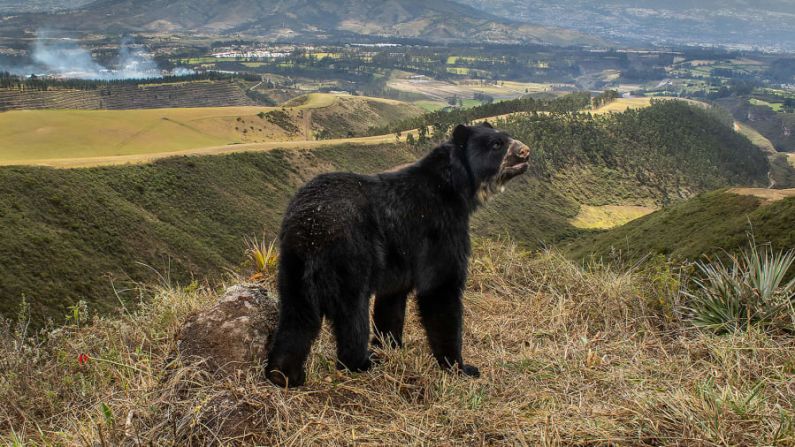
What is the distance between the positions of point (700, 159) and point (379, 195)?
126424mm

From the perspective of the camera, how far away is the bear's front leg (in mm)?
5230

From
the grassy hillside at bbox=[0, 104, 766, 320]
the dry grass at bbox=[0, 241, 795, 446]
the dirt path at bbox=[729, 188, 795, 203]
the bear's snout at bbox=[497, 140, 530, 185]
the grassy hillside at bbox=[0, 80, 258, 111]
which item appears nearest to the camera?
the dry grass at bbox=[0, 241, 795, 446]

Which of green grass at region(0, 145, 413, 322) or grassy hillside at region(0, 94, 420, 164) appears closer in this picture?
green grass at region(0, 145, 413, 322)

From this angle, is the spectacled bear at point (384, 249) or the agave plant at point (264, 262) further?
the agave plant at point (264, 262)

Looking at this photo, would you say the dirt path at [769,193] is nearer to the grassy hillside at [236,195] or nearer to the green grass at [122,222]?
the grassy hillside at [236,195]

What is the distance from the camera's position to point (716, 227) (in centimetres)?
1759

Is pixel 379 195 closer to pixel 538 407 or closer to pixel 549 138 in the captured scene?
pixel 538 407

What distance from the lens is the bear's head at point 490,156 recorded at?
5.59 metres

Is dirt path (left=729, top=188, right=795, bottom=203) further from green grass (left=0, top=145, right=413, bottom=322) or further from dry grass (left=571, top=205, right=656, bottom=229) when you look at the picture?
dry grass (left=571, top=205, right=656, bottom=229)

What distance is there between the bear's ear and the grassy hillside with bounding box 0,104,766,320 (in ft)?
14.4

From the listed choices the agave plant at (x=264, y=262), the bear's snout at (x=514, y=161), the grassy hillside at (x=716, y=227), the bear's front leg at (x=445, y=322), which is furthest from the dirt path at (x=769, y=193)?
the agave plant at (x=264, y=262)

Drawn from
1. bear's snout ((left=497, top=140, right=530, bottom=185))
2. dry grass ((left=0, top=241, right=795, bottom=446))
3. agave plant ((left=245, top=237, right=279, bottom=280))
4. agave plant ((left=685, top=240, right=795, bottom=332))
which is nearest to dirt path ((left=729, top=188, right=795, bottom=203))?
agave plant ((left=685, top=240, right=795, bottom=332))

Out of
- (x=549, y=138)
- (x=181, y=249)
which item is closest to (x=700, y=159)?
(x=549, y=138)

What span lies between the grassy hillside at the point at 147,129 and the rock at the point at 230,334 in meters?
76.1
